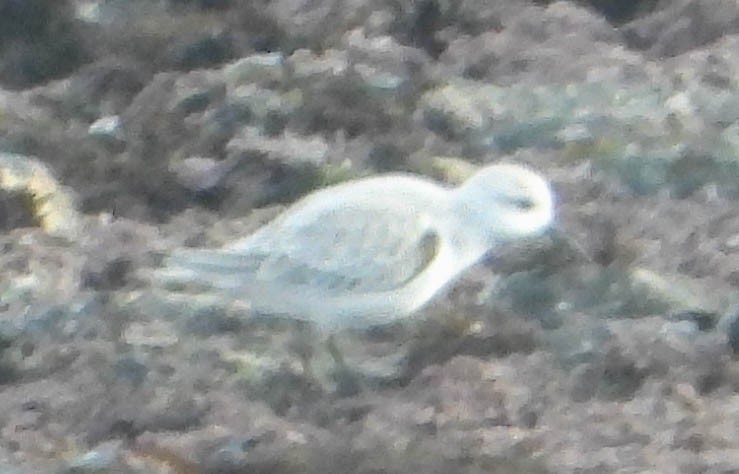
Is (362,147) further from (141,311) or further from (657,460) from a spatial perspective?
(657,460)

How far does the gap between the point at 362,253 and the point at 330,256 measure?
37 millimetres

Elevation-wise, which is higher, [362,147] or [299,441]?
[362,147]

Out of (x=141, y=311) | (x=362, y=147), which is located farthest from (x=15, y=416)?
(x=362, y=147)

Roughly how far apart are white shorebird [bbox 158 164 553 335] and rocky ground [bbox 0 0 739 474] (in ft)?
0.27

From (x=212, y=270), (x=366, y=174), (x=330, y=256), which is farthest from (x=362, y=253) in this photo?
(x=366, y=174)

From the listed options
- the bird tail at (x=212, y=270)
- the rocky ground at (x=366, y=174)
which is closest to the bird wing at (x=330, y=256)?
the bird tail at (x=212, y=270)

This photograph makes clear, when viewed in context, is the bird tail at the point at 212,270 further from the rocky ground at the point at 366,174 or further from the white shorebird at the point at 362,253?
the rocky ground at the point at 366,174

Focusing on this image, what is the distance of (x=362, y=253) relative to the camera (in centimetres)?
167

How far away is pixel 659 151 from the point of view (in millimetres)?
2139

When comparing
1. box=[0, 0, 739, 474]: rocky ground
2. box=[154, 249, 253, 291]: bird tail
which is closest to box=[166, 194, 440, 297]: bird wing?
box=[154, 249, 253, 291]: bird tail

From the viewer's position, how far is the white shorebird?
166 cm

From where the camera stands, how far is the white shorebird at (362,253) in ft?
5.45

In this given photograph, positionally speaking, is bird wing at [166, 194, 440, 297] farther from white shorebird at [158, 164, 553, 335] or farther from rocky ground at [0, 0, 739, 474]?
rocky ground at [0, 0, 739, 474]

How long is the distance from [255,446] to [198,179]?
2.34ft
